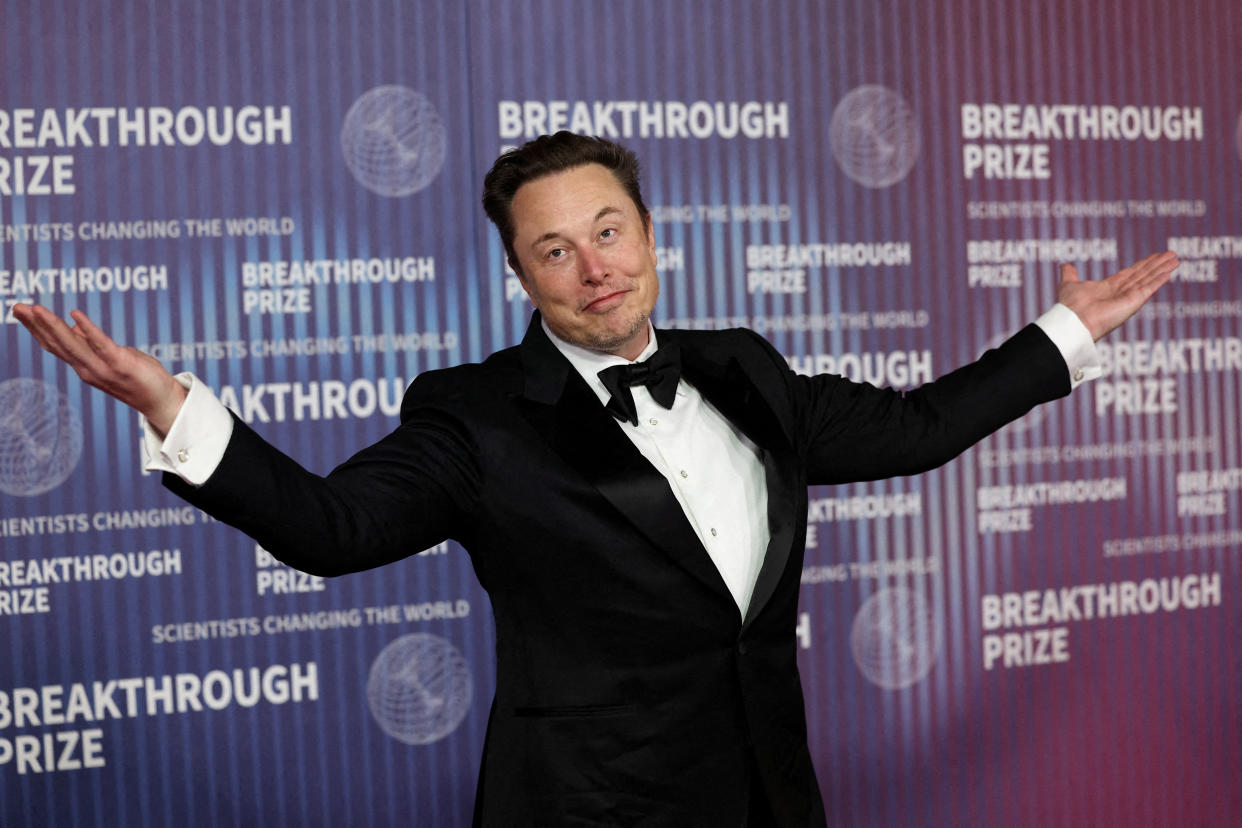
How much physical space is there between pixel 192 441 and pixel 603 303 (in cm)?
61

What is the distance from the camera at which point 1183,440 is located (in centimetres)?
353

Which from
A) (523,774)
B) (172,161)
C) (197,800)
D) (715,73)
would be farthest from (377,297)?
(523,774)

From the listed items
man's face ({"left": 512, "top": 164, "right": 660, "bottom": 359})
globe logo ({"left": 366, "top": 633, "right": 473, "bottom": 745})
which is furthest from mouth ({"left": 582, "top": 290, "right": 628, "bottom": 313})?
globe logo ({"left": 366, "top": 633, "right": 473, "bottom": 745})

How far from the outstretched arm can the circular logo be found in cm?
153

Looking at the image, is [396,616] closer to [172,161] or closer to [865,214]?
[172,161]

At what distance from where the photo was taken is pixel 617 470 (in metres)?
1.57

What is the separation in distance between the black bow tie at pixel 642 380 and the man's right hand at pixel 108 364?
0.60 meters

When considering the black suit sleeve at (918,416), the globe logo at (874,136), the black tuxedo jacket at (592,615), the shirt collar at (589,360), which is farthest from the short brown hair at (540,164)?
the globe logo at (874,136)

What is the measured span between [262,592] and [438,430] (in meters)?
1.54

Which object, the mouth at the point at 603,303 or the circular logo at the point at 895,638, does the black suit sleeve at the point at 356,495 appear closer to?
the mouth at the point at 603,303

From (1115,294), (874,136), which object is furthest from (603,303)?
(874,136)

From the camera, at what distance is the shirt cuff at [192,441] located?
4.17 feet

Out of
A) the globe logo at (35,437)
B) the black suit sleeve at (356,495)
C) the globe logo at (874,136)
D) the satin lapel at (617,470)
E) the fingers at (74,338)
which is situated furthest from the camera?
the globe logo at (874,136)

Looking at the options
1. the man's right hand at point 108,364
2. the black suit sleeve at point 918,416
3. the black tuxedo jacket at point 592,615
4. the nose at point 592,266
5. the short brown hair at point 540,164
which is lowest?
the black tuxedo jacket at point 592,615
